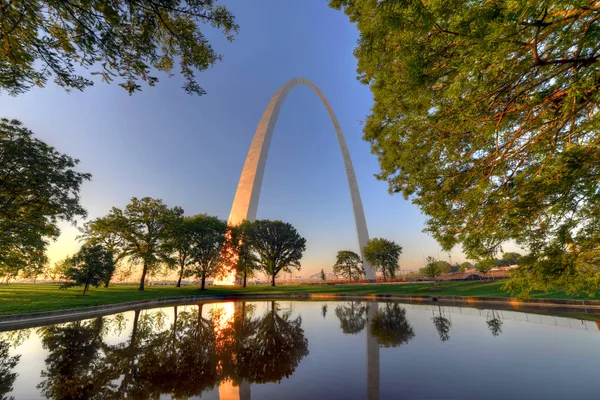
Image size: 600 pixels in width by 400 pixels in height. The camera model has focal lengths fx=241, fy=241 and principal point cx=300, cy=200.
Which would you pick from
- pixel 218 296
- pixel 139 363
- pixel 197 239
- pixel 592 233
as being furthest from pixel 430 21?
pixel 197 239

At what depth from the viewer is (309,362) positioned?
6.19 meters

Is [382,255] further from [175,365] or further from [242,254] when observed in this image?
[175,365]

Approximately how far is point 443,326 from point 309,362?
23.2 feet

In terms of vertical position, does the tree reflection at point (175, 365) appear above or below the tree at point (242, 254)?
below

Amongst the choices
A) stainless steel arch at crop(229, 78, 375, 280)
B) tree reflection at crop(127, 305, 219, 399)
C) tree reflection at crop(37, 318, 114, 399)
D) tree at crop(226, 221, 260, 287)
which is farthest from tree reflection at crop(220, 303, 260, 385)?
stainless steel arch at crop(229, 78, 375, 280)

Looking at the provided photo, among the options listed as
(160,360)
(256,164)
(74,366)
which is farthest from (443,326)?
(256,164)

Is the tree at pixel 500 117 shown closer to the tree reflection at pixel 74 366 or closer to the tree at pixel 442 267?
the tree reflection at pixel 74 366

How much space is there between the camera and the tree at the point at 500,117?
2.88 meters

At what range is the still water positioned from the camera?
452 cm

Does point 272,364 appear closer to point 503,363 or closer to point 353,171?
point 503,363

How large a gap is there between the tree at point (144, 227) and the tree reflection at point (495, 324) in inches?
1367

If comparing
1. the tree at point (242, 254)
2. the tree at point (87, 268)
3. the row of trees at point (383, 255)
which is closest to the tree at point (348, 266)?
the row of trees at point (383, 255)

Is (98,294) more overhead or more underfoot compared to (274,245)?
more underfoot

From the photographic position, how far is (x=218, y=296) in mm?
28641
